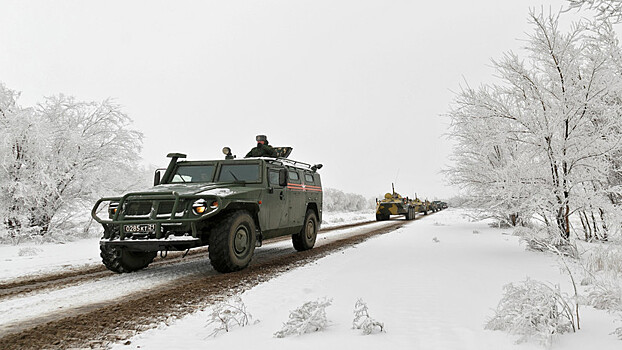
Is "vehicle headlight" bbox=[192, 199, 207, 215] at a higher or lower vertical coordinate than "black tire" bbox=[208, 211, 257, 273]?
higher

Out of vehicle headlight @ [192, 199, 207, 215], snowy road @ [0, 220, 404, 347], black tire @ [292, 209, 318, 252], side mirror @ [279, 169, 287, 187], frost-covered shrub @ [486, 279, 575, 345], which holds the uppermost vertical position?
side mirror @ [279, 169, 287, 187]

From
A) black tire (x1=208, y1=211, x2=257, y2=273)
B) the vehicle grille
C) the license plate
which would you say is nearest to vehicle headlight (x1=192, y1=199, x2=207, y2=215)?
the vehicle grille

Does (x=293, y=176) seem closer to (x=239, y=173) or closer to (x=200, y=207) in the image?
(x=239, y=173)

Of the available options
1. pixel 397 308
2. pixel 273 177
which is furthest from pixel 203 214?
pixel 397 308

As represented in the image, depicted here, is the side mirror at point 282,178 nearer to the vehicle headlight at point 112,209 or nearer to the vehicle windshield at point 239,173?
the vehicle windshield at point 239,173

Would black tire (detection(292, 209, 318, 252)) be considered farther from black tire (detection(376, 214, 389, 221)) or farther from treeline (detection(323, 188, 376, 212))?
treeline (detection(323, 188, 376, 212))

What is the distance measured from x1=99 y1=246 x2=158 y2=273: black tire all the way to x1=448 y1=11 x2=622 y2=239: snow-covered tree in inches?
259

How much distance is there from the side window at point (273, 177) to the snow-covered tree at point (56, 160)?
301 inches

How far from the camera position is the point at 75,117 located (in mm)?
12469

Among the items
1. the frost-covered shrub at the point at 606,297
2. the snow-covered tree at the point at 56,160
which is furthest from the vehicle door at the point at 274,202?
the snow-covered tree at the point at 56,160

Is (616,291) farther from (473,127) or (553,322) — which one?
(473,127)

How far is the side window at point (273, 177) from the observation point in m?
7.15

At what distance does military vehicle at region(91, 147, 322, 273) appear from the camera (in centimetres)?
530

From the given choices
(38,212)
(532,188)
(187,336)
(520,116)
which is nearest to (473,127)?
(520,116)
